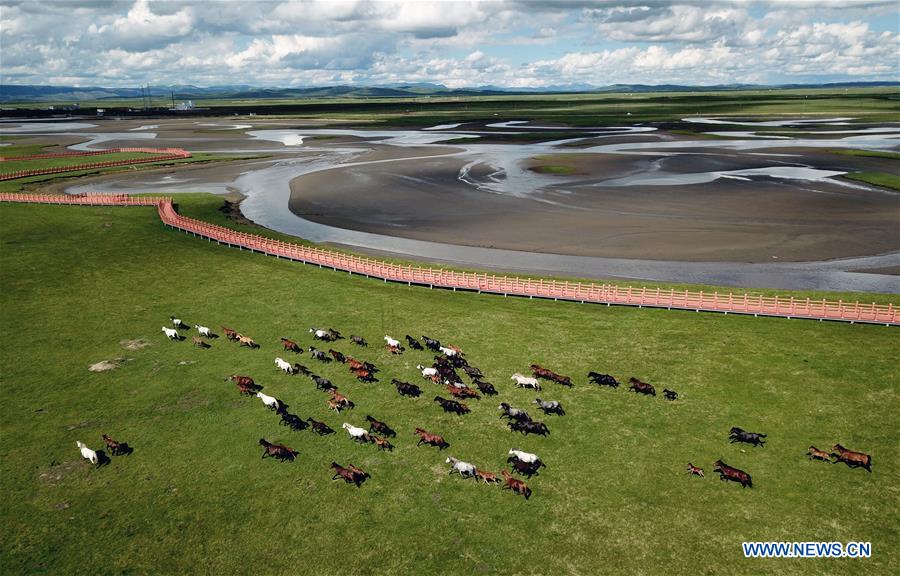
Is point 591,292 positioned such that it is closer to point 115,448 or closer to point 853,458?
point 853,458

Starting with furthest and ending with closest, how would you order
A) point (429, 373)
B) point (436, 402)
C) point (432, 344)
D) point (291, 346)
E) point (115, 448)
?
point (432, 344) → point (291, 346) → point (429, 373) → point (436, 402) → point (115, 448)

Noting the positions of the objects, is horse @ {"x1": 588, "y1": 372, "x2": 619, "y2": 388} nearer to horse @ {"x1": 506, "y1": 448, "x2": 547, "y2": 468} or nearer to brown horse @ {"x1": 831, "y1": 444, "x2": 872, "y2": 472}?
horse @ {"x1": 506, "y1": 448, "x2": 547, "y2": 468}

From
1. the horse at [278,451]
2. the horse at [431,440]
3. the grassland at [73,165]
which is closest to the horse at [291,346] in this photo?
the horse at [278,451]

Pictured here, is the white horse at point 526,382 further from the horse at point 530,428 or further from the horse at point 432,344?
the horse at point 432,344

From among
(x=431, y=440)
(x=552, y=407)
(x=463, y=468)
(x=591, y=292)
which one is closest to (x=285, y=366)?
(x=431, y=440)

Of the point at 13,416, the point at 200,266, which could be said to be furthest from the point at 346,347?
the point at 200,266

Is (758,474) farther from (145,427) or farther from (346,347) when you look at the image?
(145,427)
